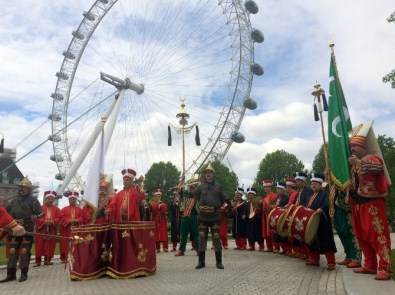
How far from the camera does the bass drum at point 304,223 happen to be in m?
8.01

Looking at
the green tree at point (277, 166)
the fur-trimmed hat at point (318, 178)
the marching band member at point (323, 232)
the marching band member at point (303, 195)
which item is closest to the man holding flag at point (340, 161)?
the marching band member at point (323, 232)

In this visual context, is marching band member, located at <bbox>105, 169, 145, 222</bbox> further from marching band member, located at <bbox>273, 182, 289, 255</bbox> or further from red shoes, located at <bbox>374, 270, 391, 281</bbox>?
red shoes, located at <bbox>374, 270, 391, 281</bbox>

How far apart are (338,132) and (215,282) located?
10.3 feet

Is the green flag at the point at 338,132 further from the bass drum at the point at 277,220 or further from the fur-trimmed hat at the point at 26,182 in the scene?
the fur-trimmed hat at the point at 26,182

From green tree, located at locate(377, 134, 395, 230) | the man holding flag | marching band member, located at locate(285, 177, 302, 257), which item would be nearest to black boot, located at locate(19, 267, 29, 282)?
marching band member, located at locate(285, 177, 302, 257)

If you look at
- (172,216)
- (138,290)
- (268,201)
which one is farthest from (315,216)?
(172,216)

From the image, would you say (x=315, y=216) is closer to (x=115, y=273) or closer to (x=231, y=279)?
(x=231, y=279)

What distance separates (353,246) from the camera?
26.8 ft

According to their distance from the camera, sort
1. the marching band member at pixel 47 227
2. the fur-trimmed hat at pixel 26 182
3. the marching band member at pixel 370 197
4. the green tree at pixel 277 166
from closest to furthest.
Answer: the marching band member at pixel 370 197
the fur-trimmed hat at pixel 26 182
the marching band member at pixel 47 227
the green tree at pixel 277 166

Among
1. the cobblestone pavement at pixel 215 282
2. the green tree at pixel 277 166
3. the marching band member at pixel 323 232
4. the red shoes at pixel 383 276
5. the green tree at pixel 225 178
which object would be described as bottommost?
the cobblestone pavement at pixel 215 282

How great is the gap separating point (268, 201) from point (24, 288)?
726cm

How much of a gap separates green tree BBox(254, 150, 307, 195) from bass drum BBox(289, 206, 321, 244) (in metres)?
42.2

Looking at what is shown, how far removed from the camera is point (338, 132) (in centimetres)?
715

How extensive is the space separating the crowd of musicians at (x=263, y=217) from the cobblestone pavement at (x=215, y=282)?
1.38 feet
